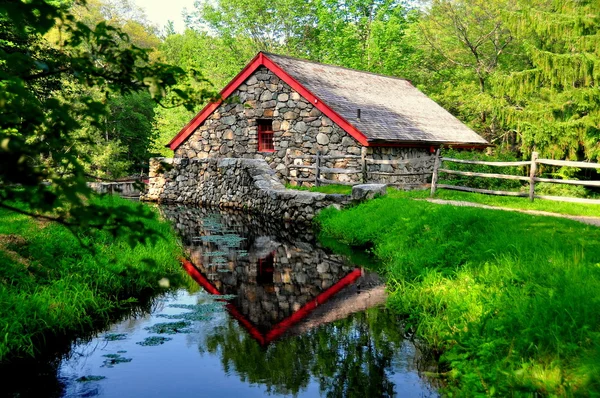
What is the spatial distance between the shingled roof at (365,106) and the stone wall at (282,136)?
352 mm

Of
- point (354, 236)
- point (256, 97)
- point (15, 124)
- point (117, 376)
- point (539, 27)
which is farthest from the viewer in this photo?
point (256, 97)

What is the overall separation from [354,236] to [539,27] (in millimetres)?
9543

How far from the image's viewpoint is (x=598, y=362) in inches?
151

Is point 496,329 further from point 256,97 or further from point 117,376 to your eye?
point 256,97

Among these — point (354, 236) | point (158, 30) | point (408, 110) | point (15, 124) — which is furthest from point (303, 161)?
point (158, 30)

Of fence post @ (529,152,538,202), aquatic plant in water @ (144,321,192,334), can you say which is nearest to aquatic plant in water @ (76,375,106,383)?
aquatic plant in water @ (144,321,192,334)

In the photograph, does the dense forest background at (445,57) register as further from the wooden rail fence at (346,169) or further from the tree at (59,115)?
the tree at (59,115)

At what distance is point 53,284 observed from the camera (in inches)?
268

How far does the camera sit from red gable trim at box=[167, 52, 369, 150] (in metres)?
16.3

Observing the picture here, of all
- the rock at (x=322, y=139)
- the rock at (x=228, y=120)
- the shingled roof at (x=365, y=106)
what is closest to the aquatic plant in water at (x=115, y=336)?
the shingled roof at (x=365, y=106)

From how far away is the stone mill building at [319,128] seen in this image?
54.4 ft

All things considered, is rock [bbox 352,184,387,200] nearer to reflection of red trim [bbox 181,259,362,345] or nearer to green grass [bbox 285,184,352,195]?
green grass [bbox 285,184,352,195]

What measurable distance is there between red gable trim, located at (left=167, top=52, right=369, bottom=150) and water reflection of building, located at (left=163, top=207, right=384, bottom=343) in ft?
12.9

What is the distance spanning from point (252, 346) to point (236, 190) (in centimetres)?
1235
